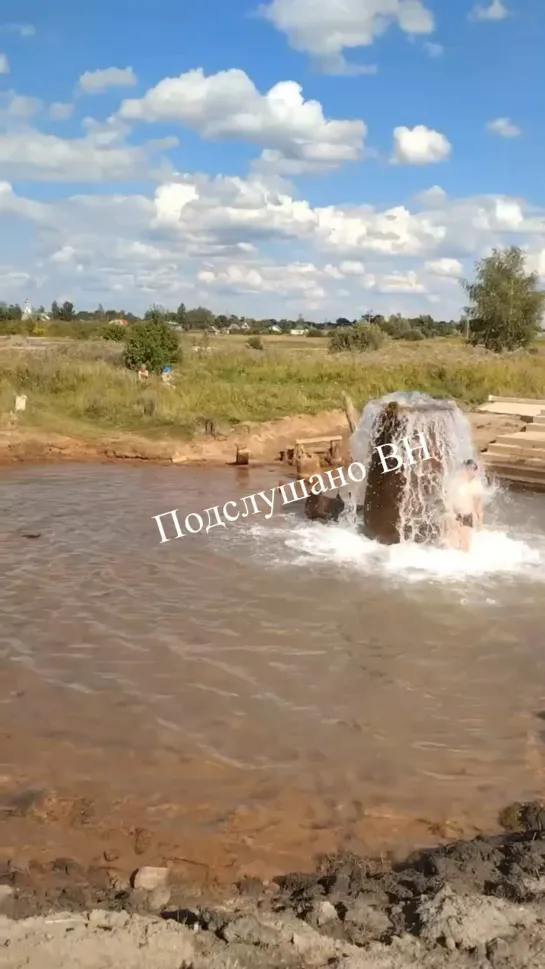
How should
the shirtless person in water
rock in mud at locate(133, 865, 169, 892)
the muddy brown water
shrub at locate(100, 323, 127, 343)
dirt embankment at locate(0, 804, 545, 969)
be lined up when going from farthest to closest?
shrub at locate(100, 323, 127, 343) → the shirtless person in water → the muddy brown water → rock in mud at locate(133, 865, 169, 892) → dirt embankment at locate(0, 804, 545, 969)

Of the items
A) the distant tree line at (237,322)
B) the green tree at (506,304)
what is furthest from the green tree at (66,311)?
the green tree at (506,304)

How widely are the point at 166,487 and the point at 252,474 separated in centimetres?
203

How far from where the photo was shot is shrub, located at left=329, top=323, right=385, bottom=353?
42375mm

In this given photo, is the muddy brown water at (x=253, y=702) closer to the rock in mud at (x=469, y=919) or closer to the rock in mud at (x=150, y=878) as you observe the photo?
the rock in mud at (x=150, y=878)

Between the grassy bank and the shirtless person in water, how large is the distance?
826 centimetres

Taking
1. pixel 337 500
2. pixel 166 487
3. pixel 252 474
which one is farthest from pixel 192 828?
pixel 252 474

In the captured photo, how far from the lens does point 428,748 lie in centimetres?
512

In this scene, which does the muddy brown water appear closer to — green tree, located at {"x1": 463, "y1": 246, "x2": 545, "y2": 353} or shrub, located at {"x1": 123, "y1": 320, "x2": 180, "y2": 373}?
shrub, located at {"x1": 123, "y1": 320, "x2": 180, "y2": 373}

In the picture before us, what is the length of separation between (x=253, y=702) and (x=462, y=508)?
4.75 metres

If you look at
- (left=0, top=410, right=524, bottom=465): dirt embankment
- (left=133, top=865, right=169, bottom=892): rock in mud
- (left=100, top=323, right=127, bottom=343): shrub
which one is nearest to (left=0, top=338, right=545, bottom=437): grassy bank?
A: (left=0, top=410, right=524, bottom=465): dirt embankment

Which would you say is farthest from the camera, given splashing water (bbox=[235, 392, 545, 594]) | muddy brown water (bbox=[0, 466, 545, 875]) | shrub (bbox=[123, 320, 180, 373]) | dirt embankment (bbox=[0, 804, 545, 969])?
shrub (bbox=[123, 320, 180, 373])

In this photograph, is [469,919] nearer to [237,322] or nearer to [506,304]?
[506,304]

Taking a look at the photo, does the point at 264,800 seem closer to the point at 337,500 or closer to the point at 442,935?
the point at 442,935

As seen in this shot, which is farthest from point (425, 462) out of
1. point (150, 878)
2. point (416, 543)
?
point (150, 878)
